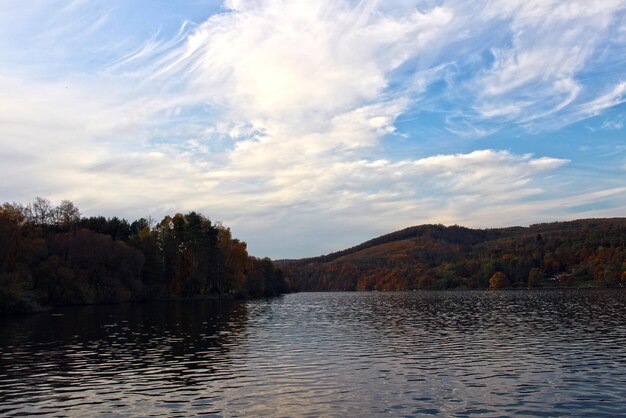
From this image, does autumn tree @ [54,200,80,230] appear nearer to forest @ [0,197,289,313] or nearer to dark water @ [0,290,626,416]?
forest @ [0,197,289,313]

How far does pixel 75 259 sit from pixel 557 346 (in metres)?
101

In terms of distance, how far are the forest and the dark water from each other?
47.4 meters

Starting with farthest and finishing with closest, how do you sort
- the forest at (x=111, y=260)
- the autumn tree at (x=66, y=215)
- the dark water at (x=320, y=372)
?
1. the autumn tree at (x=66, y=215)
2. the forest at (x=111, y=260)
3. the dark water at (x=320, y=372)

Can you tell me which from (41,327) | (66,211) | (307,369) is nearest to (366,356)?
(307,369)

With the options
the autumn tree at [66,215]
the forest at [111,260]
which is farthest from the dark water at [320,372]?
the autumn tree at [66,215]

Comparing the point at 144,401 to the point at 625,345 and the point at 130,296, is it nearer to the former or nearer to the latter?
the point at 625,345

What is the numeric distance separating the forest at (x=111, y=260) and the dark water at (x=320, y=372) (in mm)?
47435

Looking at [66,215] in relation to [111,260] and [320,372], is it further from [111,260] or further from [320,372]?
[320,372]

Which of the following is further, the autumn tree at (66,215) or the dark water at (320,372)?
the autumn tree at (66,215)

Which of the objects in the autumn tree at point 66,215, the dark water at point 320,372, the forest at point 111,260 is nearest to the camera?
the dark water at point 320,372

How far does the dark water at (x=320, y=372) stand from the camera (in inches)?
899

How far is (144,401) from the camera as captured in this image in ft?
79.5

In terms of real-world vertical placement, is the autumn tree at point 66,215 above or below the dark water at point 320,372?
above

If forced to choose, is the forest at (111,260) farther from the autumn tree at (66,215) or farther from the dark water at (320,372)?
the dark water at (320,372)
